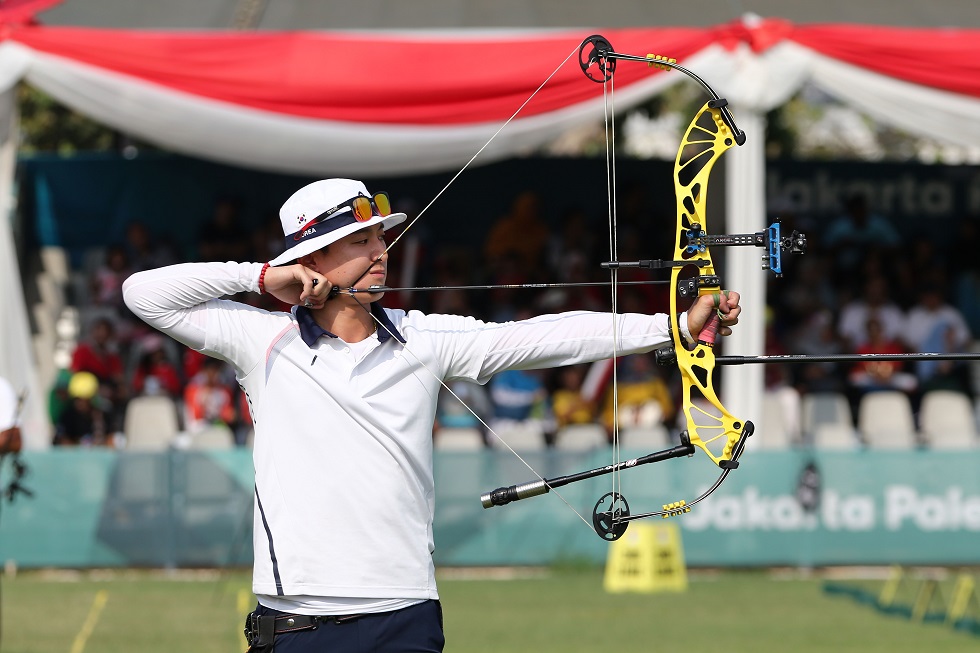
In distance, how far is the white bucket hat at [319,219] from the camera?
3760 mm

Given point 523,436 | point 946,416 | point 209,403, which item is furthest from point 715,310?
point 946,416

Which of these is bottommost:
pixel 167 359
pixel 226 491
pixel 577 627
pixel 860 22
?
pixel 577 627

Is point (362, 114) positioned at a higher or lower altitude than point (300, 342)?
higher

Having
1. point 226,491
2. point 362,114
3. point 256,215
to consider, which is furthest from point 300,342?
point 256,215

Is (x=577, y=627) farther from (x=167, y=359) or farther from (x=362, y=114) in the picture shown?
(x=167, y=359)

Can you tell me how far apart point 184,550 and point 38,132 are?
1177cm

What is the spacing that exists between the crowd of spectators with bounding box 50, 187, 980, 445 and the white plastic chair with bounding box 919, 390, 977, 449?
0.47 meters

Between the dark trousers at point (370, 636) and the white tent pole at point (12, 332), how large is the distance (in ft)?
27.1

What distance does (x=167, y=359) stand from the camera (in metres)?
13.3

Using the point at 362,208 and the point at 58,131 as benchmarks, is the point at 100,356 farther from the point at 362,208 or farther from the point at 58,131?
the point at 362,208

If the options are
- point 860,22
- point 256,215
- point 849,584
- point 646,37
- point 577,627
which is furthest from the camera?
point 256,215

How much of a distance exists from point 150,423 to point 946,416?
22.2 ft

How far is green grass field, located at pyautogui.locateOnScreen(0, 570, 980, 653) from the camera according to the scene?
27.3 feet

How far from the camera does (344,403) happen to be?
3.68 meters
